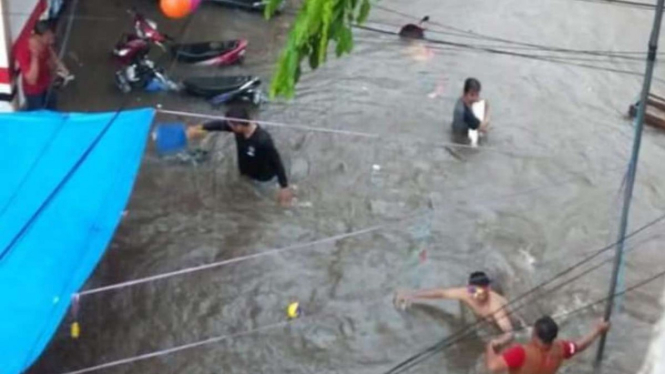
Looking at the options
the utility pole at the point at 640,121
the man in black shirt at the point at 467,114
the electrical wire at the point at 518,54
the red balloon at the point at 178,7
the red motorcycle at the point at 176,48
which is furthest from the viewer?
the electrical wire at the point at 518,54

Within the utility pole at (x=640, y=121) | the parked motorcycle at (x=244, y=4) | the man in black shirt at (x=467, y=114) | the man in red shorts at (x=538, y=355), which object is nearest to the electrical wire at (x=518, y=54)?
the parked motorcycle at (x=244, y=4)

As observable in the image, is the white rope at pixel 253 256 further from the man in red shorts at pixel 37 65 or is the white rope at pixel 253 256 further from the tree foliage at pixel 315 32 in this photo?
the tree foliage at pixel 315 32

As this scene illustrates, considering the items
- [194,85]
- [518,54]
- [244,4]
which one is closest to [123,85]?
[194,85]

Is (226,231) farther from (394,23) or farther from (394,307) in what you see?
(394,23)

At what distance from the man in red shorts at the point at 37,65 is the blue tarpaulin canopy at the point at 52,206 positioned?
1.64m

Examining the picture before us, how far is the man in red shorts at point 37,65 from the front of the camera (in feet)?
31.9

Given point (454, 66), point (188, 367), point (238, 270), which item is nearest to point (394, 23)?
point (454, 66)

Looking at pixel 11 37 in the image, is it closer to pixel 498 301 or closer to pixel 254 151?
pixel 254 151

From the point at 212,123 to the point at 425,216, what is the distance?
212 centimetres

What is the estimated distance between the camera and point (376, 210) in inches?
421

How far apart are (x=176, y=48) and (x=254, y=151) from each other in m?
3.15

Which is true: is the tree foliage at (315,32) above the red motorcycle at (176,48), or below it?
above

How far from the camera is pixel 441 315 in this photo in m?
9.37

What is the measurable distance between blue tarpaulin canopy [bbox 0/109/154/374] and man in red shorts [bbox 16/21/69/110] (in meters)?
1.64
